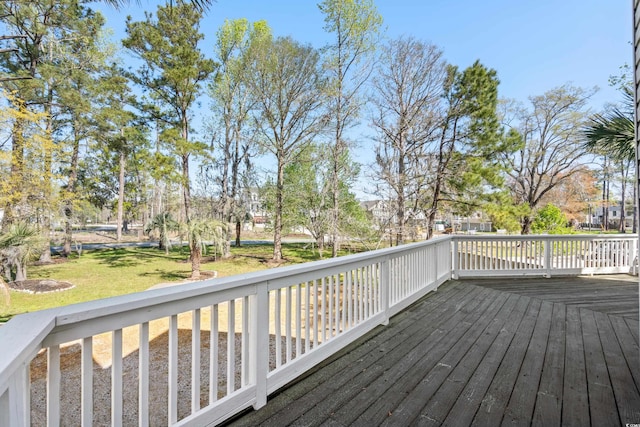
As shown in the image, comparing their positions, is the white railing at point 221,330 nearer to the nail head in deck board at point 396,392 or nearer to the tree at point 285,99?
the nail head in deck board at point 396,392

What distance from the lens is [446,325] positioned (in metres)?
3.33

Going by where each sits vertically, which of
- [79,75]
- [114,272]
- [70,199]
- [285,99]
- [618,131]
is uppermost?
[79,75]

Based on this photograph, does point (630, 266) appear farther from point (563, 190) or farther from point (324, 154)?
point (563, 190)

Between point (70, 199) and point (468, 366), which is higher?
point (70, 199)

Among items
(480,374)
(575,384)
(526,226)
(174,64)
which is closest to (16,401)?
(480,374)

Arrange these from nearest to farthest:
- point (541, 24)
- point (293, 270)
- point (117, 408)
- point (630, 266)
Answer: point (117, 408), point (293, 270), point (630, 266), point (541, 24)

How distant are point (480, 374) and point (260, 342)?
5.56 ft

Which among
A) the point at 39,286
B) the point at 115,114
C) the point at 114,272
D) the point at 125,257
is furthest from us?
the point at 125,257

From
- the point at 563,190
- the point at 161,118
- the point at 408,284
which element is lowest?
the point at 408,284

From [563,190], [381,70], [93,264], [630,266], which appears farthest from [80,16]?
[563,190]

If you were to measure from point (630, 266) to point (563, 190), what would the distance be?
59.6 ft

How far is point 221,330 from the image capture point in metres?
4.88

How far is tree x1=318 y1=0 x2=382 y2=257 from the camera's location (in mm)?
11945

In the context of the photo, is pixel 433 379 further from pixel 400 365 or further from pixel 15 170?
pixel 15 170
